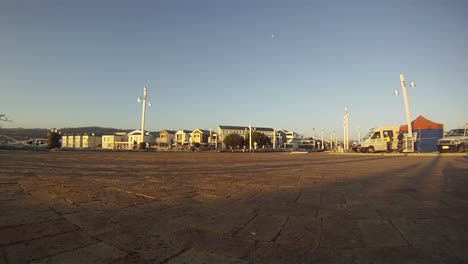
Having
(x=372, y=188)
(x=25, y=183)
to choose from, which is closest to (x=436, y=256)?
(x=372, y=188)

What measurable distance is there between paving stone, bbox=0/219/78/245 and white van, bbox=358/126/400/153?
1247 inches

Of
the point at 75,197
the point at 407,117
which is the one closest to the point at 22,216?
the point at 75,197

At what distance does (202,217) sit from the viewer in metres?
3.53

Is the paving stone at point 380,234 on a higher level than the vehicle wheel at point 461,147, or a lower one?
lower

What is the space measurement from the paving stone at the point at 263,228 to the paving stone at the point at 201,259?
0.52 m

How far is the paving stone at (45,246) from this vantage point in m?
2.24

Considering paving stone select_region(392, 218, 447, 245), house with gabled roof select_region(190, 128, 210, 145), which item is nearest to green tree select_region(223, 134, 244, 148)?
house with gabled roof select_region(190, 128, 210, 145)

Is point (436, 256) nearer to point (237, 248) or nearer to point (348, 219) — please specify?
point (348, 219)

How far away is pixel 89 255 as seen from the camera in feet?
7.59

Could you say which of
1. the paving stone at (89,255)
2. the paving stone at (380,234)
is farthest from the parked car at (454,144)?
the paving stone at (89,255)

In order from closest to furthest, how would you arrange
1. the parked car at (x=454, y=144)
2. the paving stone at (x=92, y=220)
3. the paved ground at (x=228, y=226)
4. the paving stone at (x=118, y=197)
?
the paved ground at (x=228, y=226) < the paving stone at (x=92, y=220) < the paving stone at (x=118, y=197) < the parked car at (x=454, y=144)

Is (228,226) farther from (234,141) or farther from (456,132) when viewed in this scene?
(234,141)

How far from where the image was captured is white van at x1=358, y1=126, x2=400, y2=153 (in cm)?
2844

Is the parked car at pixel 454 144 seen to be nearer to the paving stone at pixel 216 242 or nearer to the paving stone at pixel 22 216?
the paving stone at pixel 216 242
